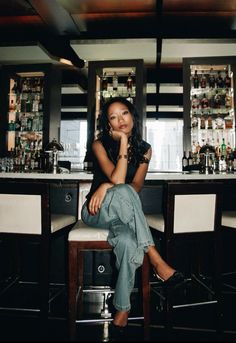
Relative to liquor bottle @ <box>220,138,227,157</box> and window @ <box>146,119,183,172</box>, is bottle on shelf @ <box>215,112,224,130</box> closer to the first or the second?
liquor bottle @ <box>220,138,227,157</box>

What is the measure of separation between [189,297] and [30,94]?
3786 mm

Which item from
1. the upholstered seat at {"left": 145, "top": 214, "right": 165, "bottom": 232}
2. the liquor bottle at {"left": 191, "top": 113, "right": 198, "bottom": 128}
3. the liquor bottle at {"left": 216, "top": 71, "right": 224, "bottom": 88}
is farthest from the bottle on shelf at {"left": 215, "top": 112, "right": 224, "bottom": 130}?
the upholstered seat at {"left": 145, "top": 214, "right": 165, "bottom": 232}

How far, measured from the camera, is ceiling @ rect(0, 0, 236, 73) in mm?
3654

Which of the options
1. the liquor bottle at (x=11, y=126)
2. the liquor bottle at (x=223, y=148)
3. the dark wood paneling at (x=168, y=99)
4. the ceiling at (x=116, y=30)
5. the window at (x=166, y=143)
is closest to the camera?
the ceiling at (x=116, y=30)

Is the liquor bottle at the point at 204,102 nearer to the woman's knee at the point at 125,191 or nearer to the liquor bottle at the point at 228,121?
the liquor bottle at the point at 228,121

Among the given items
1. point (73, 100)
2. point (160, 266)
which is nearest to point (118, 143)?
point (160, 266)

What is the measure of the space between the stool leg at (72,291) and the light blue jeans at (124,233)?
211 mm

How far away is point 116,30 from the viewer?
4035 millimetres

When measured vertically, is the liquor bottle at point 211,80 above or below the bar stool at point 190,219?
above

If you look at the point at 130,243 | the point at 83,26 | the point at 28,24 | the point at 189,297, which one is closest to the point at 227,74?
the point at 83,26

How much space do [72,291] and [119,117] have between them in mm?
1131

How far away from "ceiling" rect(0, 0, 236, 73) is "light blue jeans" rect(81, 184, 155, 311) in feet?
8.66

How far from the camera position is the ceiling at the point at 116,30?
365 centimetres

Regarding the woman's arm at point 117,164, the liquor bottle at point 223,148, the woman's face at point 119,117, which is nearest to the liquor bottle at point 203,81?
the liquor bottle at point 223,148
